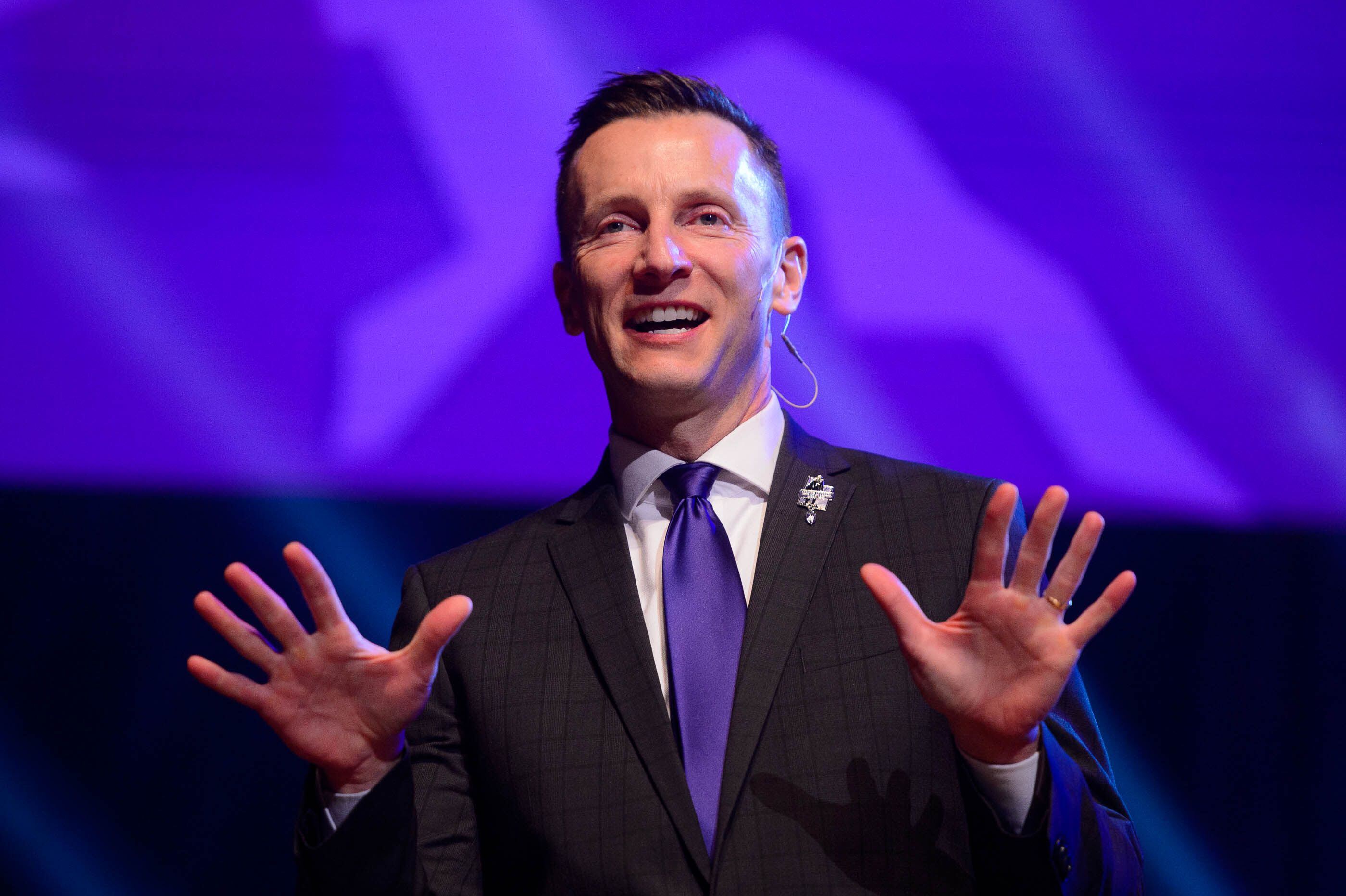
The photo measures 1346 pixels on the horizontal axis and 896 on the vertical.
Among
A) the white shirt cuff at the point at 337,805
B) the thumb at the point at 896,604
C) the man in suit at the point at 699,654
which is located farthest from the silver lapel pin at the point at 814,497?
the white shirt cuff at the point at 337,805

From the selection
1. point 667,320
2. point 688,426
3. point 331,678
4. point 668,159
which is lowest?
point 331,678

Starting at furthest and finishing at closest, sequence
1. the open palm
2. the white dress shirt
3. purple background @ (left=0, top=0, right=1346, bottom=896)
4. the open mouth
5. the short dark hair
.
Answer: purple background @ (left=0, top=0, right=1346, bottom=896), the short dark hair, the open mouth, the white dress shirt, the open palm

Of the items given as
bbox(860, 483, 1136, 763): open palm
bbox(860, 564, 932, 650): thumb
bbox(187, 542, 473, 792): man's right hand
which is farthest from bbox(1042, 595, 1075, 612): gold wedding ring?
bbox(187, 542, 473, 792): man's right hand

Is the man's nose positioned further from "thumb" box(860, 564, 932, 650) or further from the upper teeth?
"thumb" box(860, 564, 932, 650)

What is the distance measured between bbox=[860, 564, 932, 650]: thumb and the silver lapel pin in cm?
39

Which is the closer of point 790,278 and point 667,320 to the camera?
point 667,320

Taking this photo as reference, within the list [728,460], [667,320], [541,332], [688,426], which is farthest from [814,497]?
[541,332]

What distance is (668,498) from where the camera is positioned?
1767 mm

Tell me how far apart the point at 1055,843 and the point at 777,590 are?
492 millimetres

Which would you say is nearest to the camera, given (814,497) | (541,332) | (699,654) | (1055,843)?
(1055,843)

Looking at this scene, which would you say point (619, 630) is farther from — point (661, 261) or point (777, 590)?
point (661, 261)

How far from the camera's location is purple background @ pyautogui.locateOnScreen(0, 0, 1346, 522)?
2246 mm

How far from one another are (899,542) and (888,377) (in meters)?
0.79

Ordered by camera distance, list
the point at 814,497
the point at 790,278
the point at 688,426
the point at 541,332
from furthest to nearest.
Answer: the point at 541,332 → the point at 790,278 → the point at 688,426 → the point at 814,497
